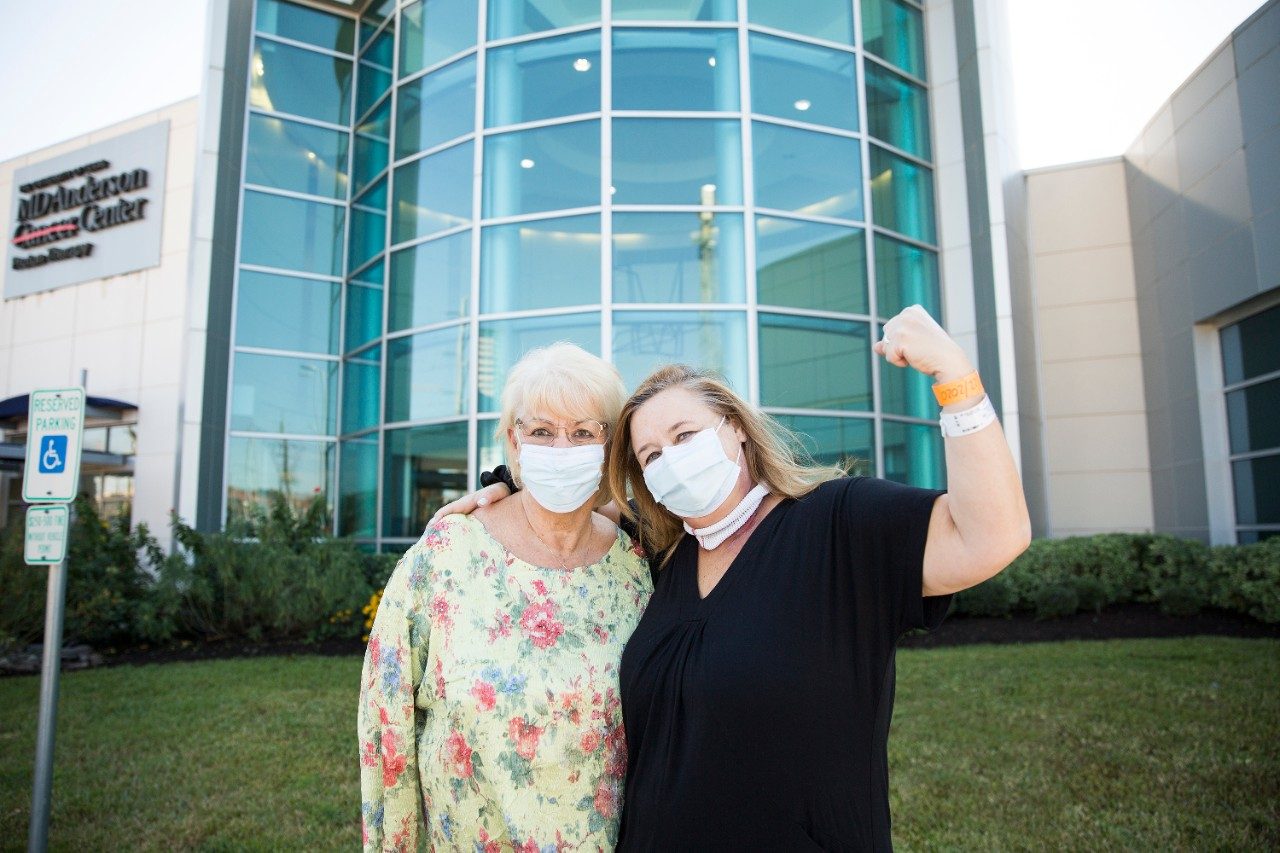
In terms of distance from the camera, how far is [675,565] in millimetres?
2285

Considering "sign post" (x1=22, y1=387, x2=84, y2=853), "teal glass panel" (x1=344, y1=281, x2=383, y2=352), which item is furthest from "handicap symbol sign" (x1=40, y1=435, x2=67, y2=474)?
"teal glass panel" (x1=344, y1=281, x2=383, y2=352)

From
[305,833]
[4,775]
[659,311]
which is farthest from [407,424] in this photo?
[305,833]

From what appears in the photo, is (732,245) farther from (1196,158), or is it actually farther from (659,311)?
(1196,158)

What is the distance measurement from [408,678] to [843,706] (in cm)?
114

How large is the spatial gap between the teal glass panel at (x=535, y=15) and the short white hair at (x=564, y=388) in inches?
414

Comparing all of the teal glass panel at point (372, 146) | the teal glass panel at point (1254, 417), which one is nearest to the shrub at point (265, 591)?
the teal glass panel at point (372, 146)

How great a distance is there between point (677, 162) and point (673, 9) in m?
2.23

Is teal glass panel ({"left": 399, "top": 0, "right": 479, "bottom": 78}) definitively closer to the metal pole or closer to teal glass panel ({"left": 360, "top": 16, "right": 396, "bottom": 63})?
teal glass panel ({"left": 360, "top": 16, "right": 396, "bottom": 63})

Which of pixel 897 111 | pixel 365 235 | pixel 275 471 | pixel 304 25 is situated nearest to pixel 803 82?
pixel 897 111

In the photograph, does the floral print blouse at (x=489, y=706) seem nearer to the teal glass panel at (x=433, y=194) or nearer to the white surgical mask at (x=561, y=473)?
the white surgical mask at (x=561, y=473)

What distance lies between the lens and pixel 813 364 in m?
11.0

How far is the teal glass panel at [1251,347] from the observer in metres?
10.5

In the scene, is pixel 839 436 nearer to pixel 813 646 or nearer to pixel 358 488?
pixel 358 488

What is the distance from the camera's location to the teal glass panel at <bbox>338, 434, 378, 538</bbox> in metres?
12.6
